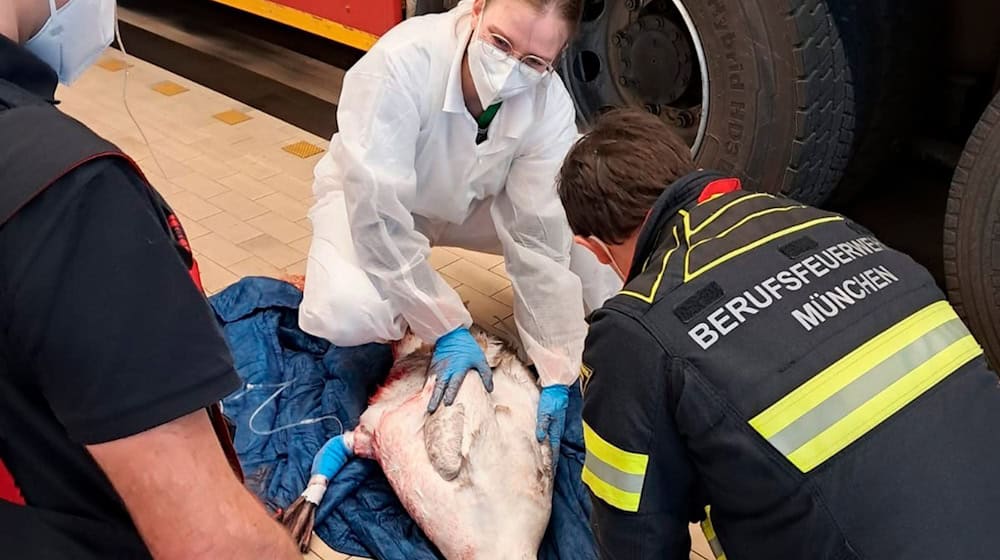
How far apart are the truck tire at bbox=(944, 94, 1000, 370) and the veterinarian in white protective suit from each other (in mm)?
872

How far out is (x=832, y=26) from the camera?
8.18 feet

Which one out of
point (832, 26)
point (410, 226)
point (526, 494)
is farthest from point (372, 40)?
point (526, 494)

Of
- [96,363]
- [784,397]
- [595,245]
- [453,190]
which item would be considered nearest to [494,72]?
[453,190]

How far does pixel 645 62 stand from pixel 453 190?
0.73m

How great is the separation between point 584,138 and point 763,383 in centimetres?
62

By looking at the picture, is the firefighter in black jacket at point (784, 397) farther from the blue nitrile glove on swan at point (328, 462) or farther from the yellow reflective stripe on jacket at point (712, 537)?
the blue nitrile glove on swan at point (328, 462)

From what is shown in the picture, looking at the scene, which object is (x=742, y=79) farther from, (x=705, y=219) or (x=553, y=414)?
(x=705, y=219)

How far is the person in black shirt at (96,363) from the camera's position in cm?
76

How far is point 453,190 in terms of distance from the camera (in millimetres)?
2539

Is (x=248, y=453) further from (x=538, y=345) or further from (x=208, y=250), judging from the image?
(x=208, y=250)

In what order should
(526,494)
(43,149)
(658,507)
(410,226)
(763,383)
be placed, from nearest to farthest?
(43,149) → (763,383) → (658,507) → (526,494) → (410,226)

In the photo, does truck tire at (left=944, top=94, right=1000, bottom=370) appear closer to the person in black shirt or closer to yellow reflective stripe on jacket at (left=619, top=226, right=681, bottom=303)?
yellow reflective stripe on jacket at (left=619, top=226, right=681, bottom=303)

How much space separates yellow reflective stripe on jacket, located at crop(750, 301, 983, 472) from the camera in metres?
1.23

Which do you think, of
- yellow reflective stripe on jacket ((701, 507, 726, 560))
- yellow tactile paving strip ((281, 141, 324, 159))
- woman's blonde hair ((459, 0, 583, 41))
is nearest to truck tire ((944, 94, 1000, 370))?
woman's blonde hair ((459, 0, 583, 41))
